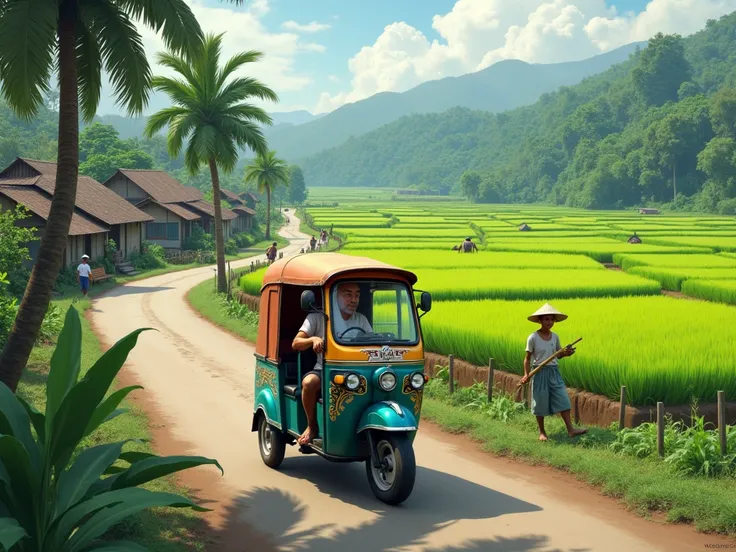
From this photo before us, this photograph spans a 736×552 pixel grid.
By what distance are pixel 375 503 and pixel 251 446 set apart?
10.3 feet

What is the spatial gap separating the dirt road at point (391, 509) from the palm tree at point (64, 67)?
260 cm

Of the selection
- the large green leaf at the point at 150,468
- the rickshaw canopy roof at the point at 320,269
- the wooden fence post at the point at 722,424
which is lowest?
the wooden fence post at the point at 722,424

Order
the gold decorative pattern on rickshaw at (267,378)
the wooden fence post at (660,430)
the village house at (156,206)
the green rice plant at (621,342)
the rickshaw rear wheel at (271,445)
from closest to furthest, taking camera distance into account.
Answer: the wooden fence post at (660,430) → the rickshaw rear wheel at (271,445) → the gold decorative pattern on rickshaw at (267,378) → the green rice plant at (621,342) → the village house at (156,206)

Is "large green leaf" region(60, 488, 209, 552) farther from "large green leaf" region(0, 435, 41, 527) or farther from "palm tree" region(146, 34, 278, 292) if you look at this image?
"palm tree" region(146, 34, 278, 292)

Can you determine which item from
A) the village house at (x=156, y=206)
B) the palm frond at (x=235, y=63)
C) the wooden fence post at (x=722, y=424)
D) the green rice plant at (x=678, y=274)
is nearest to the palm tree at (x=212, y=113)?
the palm frond at (x=235, y=63)

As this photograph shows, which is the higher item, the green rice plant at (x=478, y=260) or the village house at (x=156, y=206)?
the village house at (x=156, y=206)

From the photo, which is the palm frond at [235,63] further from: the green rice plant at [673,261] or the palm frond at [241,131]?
the green rice plant at [673,261]

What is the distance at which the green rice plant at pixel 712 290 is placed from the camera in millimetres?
27922

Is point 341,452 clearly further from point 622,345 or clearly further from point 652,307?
point 652,307

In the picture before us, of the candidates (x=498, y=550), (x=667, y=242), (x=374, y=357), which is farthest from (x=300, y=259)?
(x=667, y=242)

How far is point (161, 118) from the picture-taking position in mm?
34375

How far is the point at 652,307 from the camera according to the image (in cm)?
2270

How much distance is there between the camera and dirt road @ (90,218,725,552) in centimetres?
823

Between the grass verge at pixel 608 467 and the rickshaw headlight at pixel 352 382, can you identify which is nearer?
the grass verge at pixel 608 467
